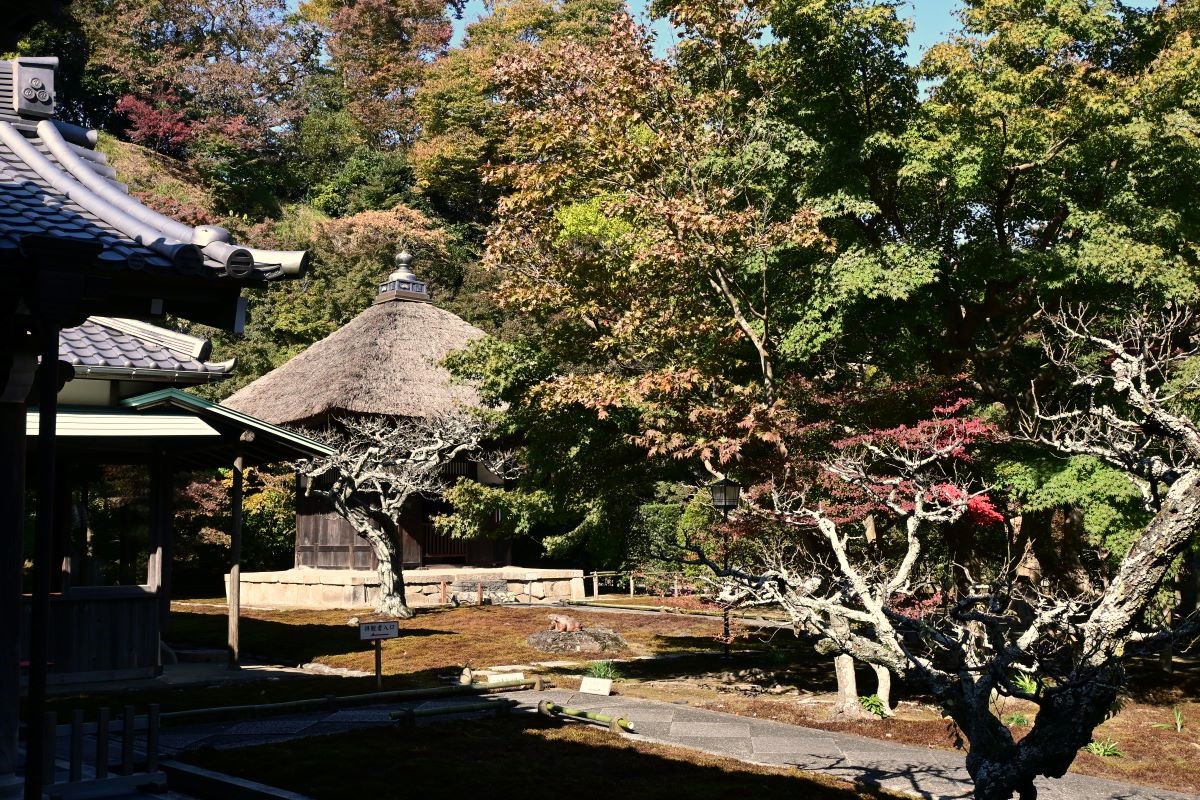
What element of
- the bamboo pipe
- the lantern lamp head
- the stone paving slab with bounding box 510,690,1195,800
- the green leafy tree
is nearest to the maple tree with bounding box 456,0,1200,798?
the lantern lamp head

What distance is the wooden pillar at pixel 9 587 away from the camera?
6336 millimetres

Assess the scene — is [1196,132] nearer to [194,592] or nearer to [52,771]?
[52,771]

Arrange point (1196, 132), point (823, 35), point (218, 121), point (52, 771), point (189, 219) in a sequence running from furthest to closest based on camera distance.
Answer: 1. point (218, 121)
2. point (189, 219)
3. point (823, 35)
4. point (1196, 132)
5. point (52, 771)

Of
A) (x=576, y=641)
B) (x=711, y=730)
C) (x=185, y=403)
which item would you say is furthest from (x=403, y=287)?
(x=711, y=730)

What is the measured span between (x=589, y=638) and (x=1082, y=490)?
9.07 m

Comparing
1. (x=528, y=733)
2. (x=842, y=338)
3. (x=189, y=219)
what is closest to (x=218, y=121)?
(x=189, y=219)

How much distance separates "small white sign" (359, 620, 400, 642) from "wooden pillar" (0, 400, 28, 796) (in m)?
6.46

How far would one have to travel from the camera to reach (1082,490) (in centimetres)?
1319

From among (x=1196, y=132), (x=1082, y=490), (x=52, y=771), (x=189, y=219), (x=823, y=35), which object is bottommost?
(x=52, y=771)

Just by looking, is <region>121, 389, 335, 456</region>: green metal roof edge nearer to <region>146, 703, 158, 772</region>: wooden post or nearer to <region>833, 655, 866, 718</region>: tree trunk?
<region>146, 703, 158, 772</region>: wooden post

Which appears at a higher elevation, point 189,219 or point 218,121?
point 218,121

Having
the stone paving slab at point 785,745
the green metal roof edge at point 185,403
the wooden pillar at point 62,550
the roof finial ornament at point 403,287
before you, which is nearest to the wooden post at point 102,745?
the stone paving slab at point 785,745

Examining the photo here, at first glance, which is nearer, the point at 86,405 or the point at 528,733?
the point at 528,733

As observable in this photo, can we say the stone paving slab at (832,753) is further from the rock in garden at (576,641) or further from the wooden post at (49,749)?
the wooden post at (49,749)
